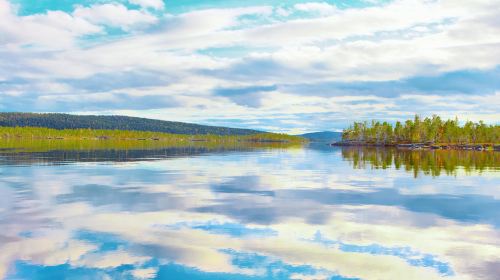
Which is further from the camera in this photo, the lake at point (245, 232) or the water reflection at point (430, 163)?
the water reflection at point (430, 163)

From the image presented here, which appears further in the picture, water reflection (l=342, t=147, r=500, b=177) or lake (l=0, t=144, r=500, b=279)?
water reflection (l=342, t=147, r=500, b=177)

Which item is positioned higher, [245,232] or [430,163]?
[430,163]

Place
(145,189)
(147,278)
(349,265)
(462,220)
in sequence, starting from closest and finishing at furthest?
(147,278) → (349,265) → (462,220) → (145,189)

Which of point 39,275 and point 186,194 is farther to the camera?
point 186,194

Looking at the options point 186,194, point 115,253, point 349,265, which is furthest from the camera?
point 186,194

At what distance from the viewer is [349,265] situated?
1420 centimetres

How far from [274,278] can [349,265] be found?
104 inches

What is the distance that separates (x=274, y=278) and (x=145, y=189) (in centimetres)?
2068

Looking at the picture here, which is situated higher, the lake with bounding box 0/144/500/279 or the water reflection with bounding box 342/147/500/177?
the water reflection with bounding box 342/147/500/177

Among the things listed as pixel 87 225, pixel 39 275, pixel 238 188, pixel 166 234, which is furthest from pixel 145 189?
pixel 39 275

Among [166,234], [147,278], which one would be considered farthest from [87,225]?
[147,278]

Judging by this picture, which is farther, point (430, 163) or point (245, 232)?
point (430, 163)

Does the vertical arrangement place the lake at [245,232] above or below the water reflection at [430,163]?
below

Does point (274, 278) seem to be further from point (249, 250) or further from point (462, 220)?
point (462, 220)
